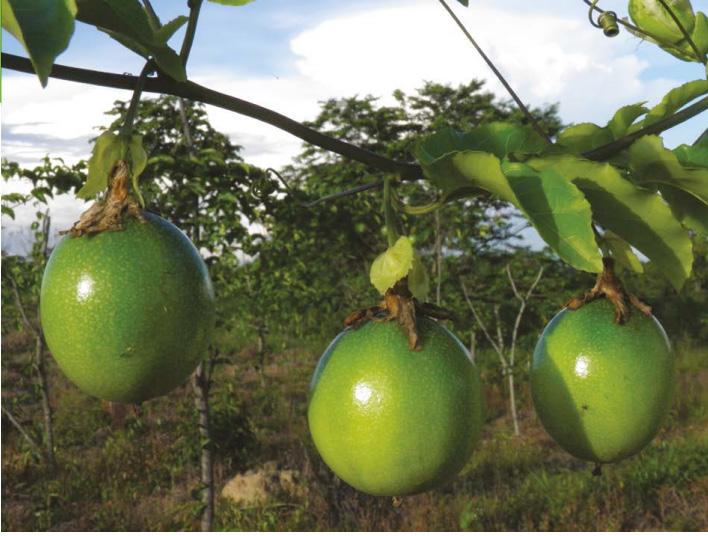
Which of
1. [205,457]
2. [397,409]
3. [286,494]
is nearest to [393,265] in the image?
[397,409]

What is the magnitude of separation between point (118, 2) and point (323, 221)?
5.70m

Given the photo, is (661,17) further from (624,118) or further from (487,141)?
(487,141)

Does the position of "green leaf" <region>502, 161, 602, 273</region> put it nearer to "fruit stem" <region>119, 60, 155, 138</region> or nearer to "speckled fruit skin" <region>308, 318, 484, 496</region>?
"speckled fruit skin" <region>308, 318, 484, 496</region>

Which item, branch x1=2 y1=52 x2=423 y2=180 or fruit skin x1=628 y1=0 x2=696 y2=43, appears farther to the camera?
fruit skin x1=628 y1=0 x2=696 y2=43

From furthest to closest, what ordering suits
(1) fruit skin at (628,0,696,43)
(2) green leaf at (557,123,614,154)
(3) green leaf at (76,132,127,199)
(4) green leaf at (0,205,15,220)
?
(4) green leaf at (0,205,15,220)
(1) fruit skin at (628,0,696,43)
(2) green leaf at (557,123,614,154)
(3) green leaf at (76,132,127,199)

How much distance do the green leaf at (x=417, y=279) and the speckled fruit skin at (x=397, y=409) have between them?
0.04 metres

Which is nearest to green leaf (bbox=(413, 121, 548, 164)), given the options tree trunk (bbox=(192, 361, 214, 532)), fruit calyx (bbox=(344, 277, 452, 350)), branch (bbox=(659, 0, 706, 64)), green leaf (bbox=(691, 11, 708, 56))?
fruit calyx (bbox=(344, 277, 452, 350))

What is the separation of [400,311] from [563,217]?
256 mm

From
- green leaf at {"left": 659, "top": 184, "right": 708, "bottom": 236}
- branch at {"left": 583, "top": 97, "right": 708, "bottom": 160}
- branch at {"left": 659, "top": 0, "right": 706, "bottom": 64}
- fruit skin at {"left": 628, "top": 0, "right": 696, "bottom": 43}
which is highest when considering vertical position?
fruit skin at {"left": 628, "top": 0, "right": 696, "bottom": 43}

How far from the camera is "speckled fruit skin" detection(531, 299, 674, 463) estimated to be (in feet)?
3.59

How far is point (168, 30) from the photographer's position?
79cm

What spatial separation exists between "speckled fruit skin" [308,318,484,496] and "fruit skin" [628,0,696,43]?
83 centimetres

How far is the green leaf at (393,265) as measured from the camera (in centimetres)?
95

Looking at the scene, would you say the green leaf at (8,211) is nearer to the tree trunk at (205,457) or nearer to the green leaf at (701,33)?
the tree trunk at (205,457)
